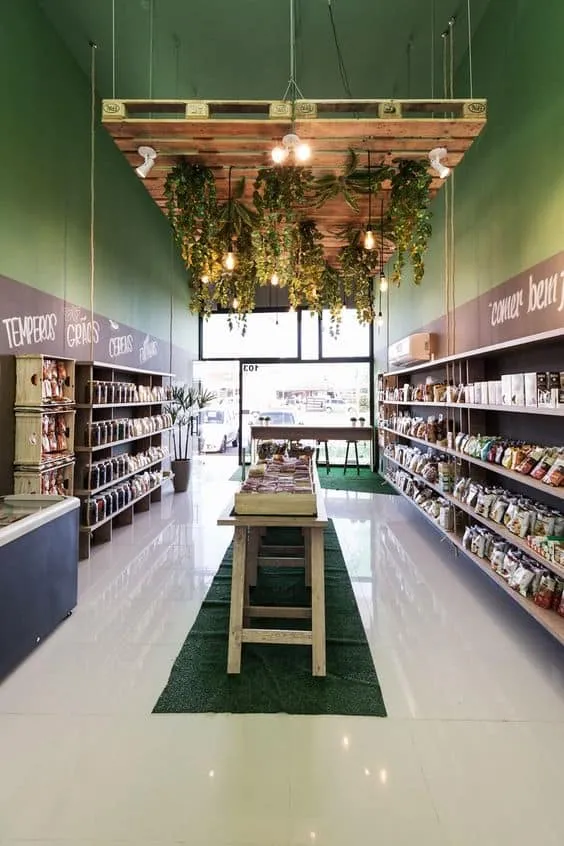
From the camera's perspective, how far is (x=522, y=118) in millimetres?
3689

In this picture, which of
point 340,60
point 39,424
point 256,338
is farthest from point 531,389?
point 256,338

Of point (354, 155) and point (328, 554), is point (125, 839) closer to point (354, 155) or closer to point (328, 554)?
point (328, 554)

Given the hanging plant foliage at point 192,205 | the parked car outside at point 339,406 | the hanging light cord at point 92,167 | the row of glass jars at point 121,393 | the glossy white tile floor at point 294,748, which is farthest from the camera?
the parked car outside at point 339,406

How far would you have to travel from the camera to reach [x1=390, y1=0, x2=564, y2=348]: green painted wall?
326 centimetres

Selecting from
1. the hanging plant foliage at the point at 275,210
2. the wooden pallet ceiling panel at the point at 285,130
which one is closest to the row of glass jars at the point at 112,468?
the hanging plant foliage at the point at 275,210

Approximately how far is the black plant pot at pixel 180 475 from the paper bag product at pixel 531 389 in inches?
248

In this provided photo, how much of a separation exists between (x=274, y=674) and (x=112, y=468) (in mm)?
3290

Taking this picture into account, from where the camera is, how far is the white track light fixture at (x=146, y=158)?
3.50 m

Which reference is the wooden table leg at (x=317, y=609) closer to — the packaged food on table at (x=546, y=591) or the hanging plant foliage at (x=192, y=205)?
the packaged food on table at (x=546, y=591)

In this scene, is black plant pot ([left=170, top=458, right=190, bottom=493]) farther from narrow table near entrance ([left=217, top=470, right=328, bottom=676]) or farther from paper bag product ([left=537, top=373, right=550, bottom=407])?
paper bag product ([left=537, top=373, right=550, bottom=407])

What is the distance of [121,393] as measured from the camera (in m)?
5.46

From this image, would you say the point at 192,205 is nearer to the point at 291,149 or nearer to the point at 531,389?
the point at 291,149

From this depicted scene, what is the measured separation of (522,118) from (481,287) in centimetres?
144

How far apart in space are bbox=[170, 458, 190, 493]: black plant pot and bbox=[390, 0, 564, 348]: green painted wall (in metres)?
5.38
